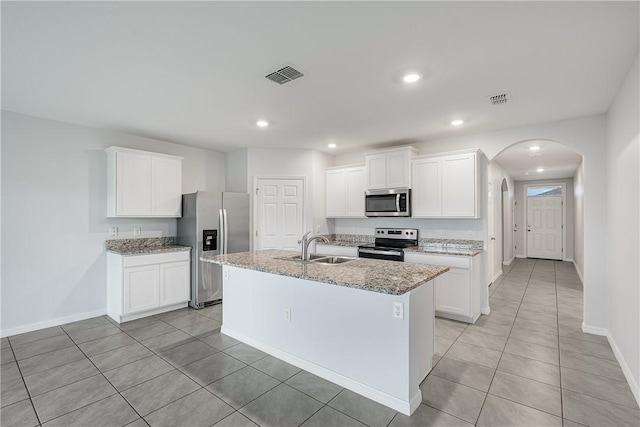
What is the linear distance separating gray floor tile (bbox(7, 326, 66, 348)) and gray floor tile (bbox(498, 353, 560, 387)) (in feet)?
15.6

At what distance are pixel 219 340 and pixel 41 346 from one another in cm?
184

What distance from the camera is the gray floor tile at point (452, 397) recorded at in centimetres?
211

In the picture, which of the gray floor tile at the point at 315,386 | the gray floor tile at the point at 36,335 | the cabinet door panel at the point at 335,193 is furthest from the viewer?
the cabinet door panel at the point at 335,193

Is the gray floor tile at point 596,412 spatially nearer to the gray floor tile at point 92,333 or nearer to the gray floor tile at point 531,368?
the gray floor tile at point 531,368

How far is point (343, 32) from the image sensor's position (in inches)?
78.5

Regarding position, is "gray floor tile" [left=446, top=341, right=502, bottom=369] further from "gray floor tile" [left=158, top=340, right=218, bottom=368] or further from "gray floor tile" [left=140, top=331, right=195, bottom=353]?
"gray floor tile" [left=140, top=331, right=195, bottom=353]

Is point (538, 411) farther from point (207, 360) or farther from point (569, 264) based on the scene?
point (569, 264)

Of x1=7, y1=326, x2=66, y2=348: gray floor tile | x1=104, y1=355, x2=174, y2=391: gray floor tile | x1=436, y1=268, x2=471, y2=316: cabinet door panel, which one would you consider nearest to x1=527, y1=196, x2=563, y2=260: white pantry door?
x1=436, y1=268, x2=471, y2=316: cabinet door panel

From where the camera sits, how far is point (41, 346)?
10.5ft

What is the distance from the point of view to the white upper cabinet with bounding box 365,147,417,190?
15.1 ft

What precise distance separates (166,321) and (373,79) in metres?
3.79

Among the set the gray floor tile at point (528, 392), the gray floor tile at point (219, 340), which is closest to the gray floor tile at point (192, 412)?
the gray floor tile at point (219, 340)

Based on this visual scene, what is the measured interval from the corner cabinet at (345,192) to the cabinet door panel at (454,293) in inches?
69.6

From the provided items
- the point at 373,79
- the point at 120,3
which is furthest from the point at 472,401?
the point at 120,3
